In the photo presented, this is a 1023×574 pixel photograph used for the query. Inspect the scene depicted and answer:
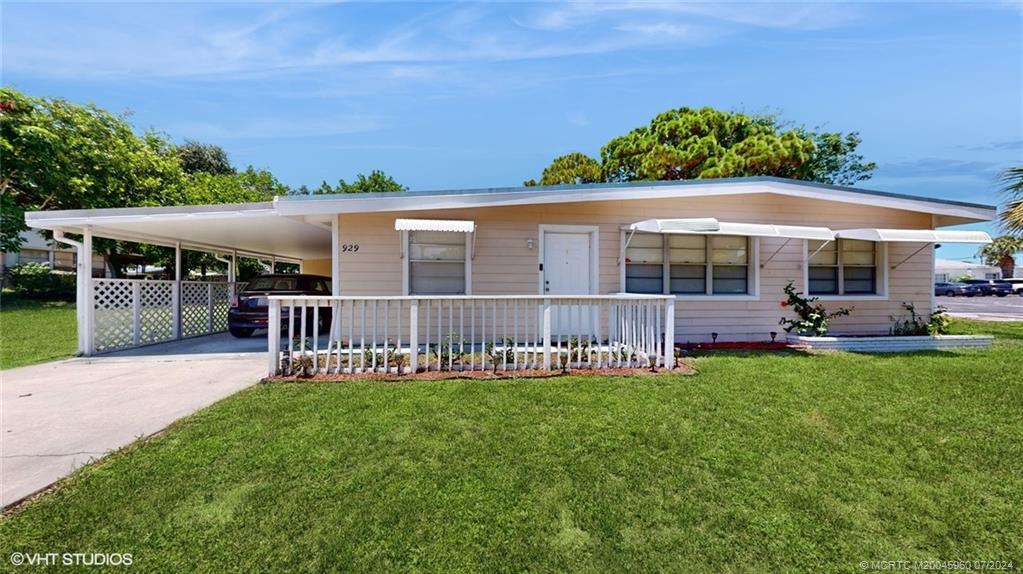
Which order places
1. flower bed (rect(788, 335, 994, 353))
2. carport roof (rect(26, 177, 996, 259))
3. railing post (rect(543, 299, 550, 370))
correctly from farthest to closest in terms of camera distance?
flower bed (rect(788, 335, 994, 353))
carport roof (rect(26, 177, 996, 259))
railing post (rect(543, 299, 550, 370))

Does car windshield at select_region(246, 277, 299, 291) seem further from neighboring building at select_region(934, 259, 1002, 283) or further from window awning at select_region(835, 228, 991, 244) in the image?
neighboring building at select_region(934, 259, 1002, 283)

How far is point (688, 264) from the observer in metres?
7.46

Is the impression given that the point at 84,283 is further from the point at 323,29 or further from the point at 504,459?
the point at 504,459

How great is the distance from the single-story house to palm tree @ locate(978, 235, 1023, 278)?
1691 millimetres

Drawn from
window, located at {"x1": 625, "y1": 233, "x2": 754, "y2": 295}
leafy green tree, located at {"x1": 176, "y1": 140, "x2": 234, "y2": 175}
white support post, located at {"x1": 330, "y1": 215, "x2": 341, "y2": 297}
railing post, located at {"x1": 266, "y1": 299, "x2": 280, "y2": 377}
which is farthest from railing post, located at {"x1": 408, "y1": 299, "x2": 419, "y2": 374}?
leafy green tree, located at {"x1": 176, "y1": 140, "x2": 234, "y2": 175}

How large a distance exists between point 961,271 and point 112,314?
6731 centimetres

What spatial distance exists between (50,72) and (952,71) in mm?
18032

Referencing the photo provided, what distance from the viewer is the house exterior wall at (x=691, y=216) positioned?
660 cm

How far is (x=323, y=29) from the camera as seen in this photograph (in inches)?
266

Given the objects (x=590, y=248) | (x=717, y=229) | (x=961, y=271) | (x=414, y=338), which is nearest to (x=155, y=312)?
(x=414, y=338)

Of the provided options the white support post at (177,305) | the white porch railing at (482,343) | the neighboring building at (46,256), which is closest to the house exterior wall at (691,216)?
the white porch railing at (482,343)

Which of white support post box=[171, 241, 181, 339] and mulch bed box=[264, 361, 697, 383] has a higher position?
white support post box=[171, 241, 181, 339]

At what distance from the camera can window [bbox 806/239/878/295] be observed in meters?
7.80

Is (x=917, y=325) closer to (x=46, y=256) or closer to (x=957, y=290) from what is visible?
(x=957, y=290)
